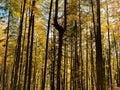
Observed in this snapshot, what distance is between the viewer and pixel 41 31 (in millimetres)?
17812

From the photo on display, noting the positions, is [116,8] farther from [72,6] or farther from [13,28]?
[13,28]

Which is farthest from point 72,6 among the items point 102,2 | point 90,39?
point 90,39

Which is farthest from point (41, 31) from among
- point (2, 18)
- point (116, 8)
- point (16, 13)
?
point (116, 8)

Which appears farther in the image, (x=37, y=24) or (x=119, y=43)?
(x=119, y=43)

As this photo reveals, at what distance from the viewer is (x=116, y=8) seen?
15.0m

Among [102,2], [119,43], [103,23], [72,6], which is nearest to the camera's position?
[72,6]

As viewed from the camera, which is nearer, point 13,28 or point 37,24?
point 37,24

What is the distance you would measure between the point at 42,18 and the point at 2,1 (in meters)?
3.82

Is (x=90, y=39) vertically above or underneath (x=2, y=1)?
underneath

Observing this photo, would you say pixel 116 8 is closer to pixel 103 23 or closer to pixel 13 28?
pixel 103 23

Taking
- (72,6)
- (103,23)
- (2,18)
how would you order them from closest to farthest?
1. (72,6)
2. (2,18)
3. (103,23)

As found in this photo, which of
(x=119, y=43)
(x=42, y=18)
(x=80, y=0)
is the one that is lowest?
(x=119, y=43)

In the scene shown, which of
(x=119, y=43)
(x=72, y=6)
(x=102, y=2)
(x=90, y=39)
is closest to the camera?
(x=72, y=6)

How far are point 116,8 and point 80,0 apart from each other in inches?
107
